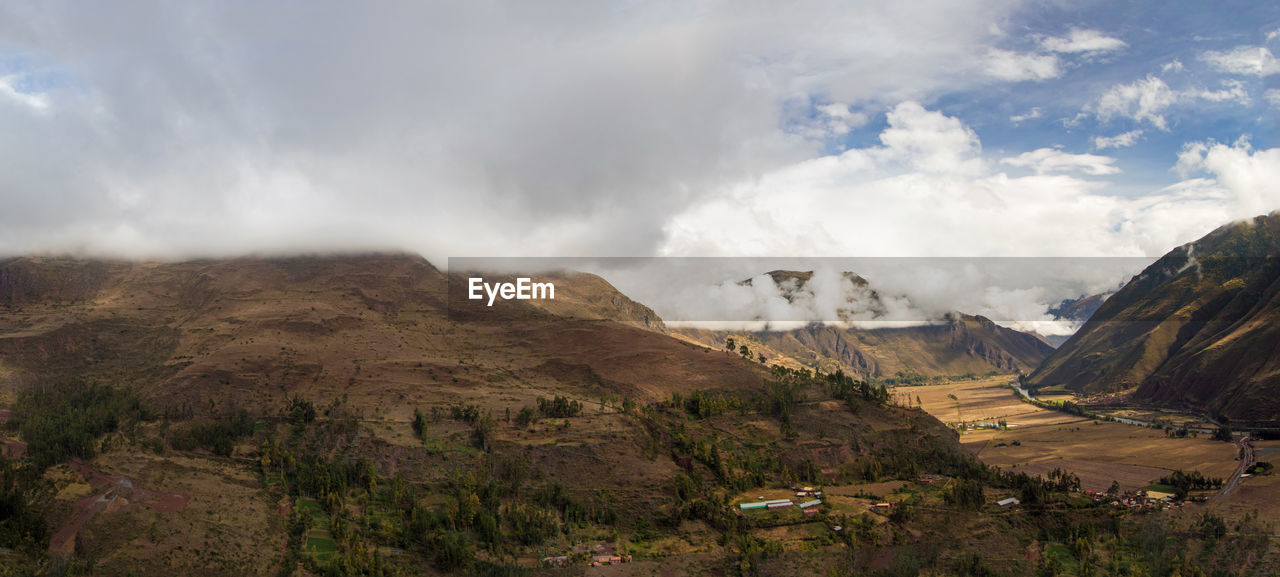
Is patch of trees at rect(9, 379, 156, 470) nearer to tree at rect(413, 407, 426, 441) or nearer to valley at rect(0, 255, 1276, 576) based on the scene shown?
valley at rect(0, 255, 1276, 576)

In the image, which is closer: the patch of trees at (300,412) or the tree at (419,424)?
the tree at (419,424)

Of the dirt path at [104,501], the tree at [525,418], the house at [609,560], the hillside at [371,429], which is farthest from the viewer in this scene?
the tree at [525,418]

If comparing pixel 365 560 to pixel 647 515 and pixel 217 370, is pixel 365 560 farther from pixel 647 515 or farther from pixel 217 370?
pixel 217 370

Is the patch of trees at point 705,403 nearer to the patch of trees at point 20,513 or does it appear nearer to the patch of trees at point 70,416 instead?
the patch of trees at point 70,416

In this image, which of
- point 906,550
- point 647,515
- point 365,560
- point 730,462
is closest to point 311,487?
point 365,560

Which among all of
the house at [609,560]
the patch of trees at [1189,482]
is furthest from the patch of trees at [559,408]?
the patch of trees at [1189,482]

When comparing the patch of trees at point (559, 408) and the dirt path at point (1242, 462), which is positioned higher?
the patch of trees at point (559, 408)
